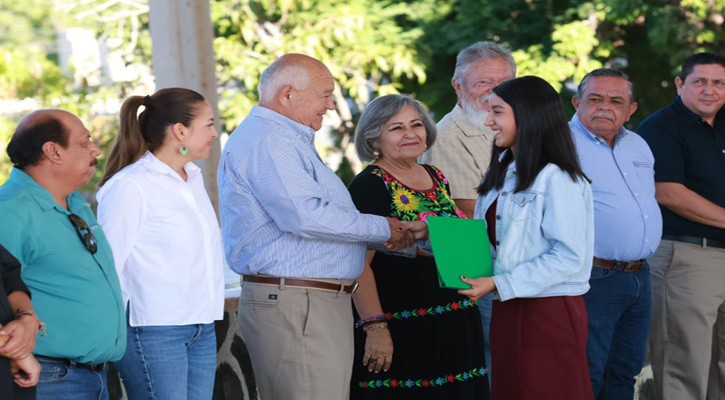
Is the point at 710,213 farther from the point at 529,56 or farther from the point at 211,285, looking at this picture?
the point at 529,56

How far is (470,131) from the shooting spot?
12.9 ft

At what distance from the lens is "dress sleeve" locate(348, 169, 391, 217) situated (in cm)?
340

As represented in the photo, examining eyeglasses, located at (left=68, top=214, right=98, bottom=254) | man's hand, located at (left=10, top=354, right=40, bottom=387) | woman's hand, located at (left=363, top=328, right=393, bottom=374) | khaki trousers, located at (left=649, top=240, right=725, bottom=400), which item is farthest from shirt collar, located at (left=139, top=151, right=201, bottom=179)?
khaki trousers, located at (left=649, top=240, right=725, bottom=400)

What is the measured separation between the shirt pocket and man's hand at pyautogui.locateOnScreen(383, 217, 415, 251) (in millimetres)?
438

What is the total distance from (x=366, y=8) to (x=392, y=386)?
7.20m

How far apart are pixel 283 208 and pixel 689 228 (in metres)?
2.21

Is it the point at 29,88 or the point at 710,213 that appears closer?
the point at 710,213

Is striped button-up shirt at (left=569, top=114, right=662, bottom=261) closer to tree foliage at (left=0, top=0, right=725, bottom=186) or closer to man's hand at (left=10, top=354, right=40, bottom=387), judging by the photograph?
man's hand at (left=10, top=354, right=40, bottom=387)

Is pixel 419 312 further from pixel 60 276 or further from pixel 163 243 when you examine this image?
pixel 60 276

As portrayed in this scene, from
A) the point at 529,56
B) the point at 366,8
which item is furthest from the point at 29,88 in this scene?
the point at 529,56

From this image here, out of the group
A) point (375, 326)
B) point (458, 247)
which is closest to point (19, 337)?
point (458, 247)

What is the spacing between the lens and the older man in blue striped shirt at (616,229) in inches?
146

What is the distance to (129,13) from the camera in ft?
30.3

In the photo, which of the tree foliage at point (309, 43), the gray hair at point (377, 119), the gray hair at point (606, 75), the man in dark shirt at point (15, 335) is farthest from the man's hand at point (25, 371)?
the tree foliage at point (309, 43)
